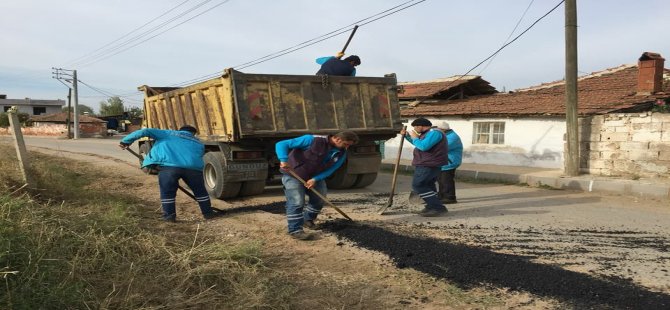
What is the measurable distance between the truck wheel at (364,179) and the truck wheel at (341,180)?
0.11 m

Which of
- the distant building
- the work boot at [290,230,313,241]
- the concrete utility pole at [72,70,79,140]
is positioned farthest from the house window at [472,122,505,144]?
the distant building

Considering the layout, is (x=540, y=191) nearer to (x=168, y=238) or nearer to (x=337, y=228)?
(x=337, y=228)

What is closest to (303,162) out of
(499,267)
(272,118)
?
(499,267)

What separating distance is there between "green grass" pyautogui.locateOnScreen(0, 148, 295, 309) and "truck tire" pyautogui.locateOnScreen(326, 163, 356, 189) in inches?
188

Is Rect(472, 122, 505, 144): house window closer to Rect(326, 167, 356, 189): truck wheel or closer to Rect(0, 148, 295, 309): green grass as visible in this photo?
Rect(326, 167, 356, 189): truck wheel

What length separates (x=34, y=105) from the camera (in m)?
70.8

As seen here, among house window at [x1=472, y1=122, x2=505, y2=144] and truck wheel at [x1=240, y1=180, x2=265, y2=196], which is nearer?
truck wheel at [x1=240, y1=180, x2=265, y2=196]

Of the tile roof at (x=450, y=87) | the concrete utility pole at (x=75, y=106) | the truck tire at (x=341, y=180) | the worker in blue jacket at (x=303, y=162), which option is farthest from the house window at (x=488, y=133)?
the concrete utility pole at (x=75, y=106)

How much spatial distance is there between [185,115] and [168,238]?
524cm

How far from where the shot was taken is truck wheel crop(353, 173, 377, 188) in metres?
9.20

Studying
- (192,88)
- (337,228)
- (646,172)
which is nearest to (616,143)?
(646,172)

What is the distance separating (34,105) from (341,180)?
250 ft

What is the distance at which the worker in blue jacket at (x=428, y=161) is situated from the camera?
650 centimetres

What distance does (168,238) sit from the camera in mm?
4352
